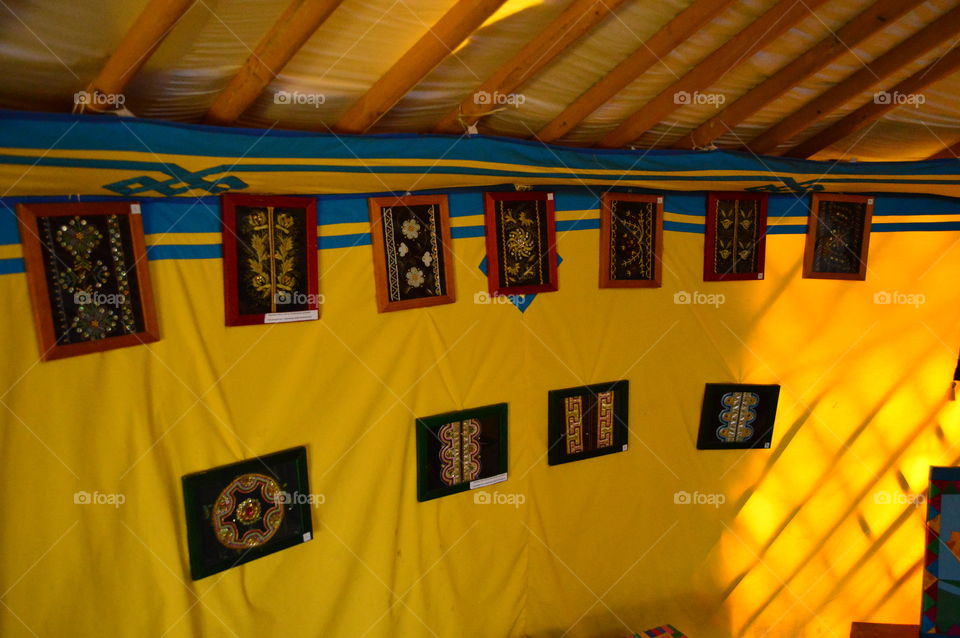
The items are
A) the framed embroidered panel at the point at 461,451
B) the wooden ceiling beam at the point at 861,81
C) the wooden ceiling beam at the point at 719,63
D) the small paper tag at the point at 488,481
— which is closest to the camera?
the wooden ceiling beam at the point at 719,63

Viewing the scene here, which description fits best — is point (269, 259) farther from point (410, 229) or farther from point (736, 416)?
point (736, 416)

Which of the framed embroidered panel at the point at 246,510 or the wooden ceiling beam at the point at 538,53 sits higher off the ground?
the wooden ceiling beam at the point at 538,53

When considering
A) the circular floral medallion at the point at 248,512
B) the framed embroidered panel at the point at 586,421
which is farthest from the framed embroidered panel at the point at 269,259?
the framed embroidered panel at the point at 586,421

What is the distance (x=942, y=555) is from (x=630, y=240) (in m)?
2.88

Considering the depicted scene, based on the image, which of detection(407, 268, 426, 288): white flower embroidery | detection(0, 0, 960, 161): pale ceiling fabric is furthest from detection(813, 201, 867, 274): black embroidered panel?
detection(407, 268, 426, 288): white flower embroidery

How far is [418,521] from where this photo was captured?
3.13m

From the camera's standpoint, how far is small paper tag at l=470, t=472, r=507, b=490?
3.27 metres

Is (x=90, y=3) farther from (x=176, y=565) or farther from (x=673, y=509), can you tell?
(x=673, y=509)

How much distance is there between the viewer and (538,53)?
249cm

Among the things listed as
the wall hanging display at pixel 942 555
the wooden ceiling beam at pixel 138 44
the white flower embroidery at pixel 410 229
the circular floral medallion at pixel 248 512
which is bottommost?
the wall hanging display at pixel 942 555

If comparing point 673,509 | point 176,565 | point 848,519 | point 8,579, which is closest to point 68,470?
point 8,579

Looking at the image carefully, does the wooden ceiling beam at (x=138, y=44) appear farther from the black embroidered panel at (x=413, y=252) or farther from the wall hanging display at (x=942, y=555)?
the wall hanging display at (x=942, y=555)

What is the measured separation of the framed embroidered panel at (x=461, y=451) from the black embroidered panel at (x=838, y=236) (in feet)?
6.96

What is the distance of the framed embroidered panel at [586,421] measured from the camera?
137 inches
